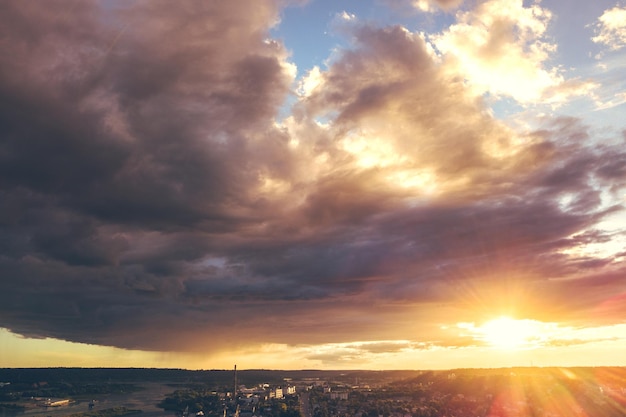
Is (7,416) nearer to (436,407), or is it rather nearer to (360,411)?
(360,411)

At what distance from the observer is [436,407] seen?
185750 mm

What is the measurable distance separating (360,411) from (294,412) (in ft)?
82.0

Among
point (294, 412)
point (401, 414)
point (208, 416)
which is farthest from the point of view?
point (208, 416)

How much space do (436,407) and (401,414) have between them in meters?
24.7

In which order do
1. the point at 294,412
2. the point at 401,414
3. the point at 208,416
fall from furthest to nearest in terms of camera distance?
the point at 208,416 < the point at 294,412 < the point at 401,414

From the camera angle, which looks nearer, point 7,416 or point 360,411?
point 360,411

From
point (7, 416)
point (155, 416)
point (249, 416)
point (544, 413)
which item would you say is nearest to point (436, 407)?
point (544, 413)

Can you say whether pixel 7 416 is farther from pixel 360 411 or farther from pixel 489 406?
pixel 489 406

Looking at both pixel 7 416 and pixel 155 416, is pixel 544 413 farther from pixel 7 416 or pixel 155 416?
pixel 7 416

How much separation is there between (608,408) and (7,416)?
23409 centimetres

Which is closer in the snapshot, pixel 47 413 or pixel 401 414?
pixel 401 414

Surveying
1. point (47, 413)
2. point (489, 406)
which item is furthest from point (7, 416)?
point (489, 406)

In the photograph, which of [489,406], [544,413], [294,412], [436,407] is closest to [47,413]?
[294,412]

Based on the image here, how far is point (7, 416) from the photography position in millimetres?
195750
